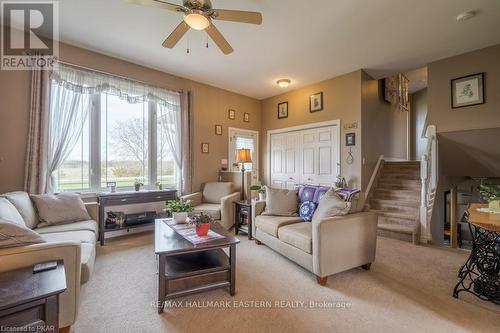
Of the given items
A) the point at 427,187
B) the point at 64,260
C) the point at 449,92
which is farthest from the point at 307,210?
the point at 449,92

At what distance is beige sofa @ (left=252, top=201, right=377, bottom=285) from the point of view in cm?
228

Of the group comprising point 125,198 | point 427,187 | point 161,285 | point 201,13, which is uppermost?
point 201,13

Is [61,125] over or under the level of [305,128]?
under

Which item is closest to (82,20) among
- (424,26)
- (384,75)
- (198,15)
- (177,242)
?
(198,15)

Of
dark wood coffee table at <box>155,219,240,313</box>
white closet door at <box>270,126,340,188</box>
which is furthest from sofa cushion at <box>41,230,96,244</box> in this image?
white closet door at <box>270,126,340,188</box>

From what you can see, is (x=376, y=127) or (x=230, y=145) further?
(x=230, y=145)

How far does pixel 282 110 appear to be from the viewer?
5.79m

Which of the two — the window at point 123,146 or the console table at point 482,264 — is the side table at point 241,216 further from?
the console table at point 482,264

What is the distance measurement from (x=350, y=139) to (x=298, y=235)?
278 cm

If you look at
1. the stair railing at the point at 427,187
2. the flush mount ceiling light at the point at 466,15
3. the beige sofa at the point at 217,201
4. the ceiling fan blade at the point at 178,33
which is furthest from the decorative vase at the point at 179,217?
the flush mount ceiling light at the point at 466,15

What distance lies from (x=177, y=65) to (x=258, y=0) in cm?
217

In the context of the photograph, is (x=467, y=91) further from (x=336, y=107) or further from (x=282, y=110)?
(x=282, y=110)

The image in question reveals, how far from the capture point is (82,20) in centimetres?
284
